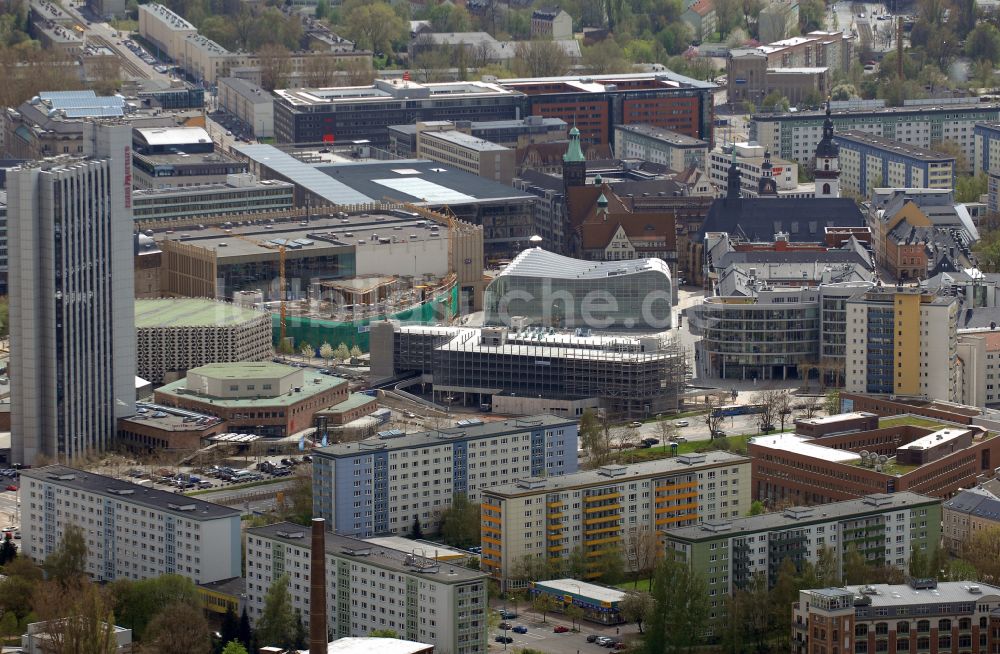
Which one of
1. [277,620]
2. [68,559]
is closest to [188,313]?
[68,559]

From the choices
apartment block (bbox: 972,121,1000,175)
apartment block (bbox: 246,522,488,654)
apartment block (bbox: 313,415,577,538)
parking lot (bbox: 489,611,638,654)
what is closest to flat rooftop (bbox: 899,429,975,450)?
apartment block (bbox: 313,415,577,538)

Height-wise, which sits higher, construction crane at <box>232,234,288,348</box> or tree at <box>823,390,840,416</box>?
construction crane at <box>232,234,288,348</box>

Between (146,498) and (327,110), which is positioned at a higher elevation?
(327,110)

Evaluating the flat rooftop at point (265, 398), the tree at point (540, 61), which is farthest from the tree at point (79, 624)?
the tree at point (540, 61)

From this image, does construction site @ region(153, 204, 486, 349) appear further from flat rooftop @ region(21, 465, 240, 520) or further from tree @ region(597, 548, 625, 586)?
tree @ region(597, 548, 625, 586)

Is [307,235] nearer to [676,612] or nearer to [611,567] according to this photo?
[611,567]

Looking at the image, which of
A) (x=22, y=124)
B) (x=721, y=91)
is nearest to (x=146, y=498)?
(x=22, y=124)

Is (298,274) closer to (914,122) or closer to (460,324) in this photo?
(460,324)
